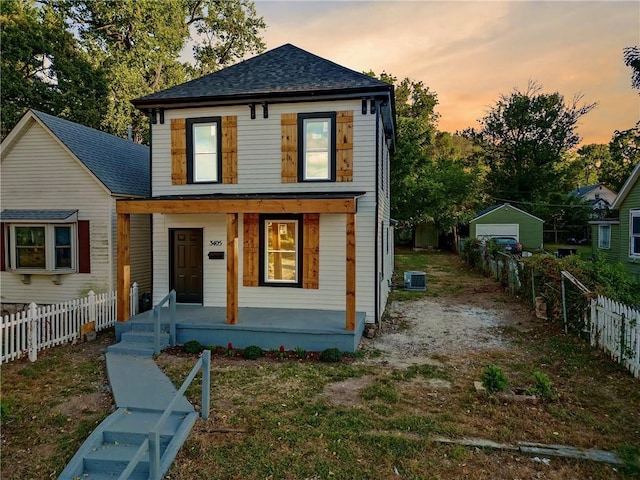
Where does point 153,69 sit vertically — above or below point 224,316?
above

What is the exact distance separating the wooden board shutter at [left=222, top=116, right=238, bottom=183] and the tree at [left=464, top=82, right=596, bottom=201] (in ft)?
121

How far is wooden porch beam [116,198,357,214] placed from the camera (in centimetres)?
788

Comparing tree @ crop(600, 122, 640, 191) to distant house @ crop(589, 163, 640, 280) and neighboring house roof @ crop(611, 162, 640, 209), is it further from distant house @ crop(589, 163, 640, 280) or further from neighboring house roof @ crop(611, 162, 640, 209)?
distant house @ crop(589, 163, 640, 280)

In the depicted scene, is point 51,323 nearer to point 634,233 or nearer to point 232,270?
point 232,270

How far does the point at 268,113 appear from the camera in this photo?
961 cm

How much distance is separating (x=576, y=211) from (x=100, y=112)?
130ft

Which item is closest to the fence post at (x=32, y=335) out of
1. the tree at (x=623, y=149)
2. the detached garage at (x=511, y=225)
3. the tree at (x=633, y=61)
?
the tree at (x=623, y=149)

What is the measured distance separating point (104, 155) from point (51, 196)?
2.18 m

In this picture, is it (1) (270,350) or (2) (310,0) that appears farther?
(2) (310,0)

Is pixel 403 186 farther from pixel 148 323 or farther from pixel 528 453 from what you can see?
pixel 528 453

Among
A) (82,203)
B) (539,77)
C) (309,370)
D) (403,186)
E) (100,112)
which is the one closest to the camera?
(309,370)

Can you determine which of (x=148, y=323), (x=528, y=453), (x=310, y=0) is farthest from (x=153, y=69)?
(x=528, y=453)

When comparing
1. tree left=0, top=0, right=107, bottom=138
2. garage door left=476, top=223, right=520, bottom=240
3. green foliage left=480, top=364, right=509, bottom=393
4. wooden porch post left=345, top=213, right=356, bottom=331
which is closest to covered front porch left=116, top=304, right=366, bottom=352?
wooden porch post left=345, top=213, right=356, bottom=331

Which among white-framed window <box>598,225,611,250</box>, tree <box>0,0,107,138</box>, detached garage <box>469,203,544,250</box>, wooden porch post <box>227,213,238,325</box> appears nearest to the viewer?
wooden porch post <box>227,213,238,325</box>
